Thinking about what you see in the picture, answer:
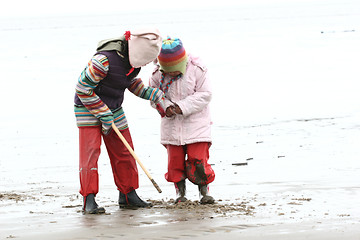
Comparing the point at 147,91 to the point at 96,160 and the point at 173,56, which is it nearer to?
the point at 173,56

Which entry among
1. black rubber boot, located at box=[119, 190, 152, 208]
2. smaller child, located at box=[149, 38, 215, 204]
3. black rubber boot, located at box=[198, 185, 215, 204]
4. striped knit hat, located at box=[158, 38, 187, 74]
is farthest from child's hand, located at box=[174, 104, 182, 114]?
black rubber boot, located at box=[119, 190, 152, 208]

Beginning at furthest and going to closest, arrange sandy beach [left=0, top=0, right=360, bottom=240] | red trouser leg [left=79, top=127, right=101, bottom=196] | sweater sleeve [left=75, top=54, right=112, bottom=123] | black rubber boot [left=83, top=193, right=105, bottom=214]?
red trouser leg [left=79, top=127, right=101, bottom=196] < black rubber boot [left=83, top=193, right=105, bottom=214] < sweater sleeve [left=75, top=54, right=112, bottom=123] < sandy beach [left=0, top=0, right=360, bottom=240]

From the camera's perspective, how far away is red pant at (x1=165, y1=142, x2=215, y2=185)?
5.59m

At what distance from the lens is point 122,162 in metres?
5.63

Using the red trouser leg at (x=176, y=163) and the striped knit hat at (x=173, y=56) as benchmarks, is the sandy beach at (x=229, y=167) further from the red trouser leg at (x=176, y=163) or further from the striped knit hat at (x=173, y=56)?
the striped knit hat at (x=173, y=56)

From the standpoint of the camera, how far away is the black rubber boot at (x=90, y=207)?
527cm

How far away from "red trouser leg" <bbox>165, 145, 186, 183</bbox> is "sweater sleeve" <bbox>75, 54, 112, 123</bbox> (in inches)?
26.3

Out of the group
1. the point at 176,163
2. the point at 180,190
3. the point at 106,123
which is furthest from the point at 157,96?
the point at 180,190

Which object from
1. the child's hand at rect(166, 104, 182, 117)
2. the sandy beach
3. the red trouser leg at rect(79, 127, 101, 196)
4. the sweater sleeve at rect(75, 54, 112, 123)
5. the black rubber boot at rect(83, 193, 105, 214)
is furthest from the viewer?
the child's hand at rect(166, 104, 182, 117)

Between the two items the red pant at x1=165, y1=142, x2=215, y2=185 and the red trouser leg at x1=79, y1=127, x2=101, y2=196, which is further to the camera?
the red pant at x1=165, y1=142, x2=215, y2=185

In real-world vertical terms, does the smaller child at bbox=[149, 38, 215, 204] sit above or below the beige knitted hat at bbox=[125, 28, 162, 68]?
below

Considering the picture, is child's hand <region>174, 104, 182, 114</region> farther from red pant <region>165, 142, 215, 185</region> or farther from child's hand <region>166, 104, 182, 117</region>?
red pant <region>165, 142, 215, 185</region>

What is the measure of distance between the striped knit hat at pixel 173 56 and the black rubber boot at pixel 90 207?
1202mm

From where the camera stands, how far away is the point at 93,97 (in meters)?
5.21
